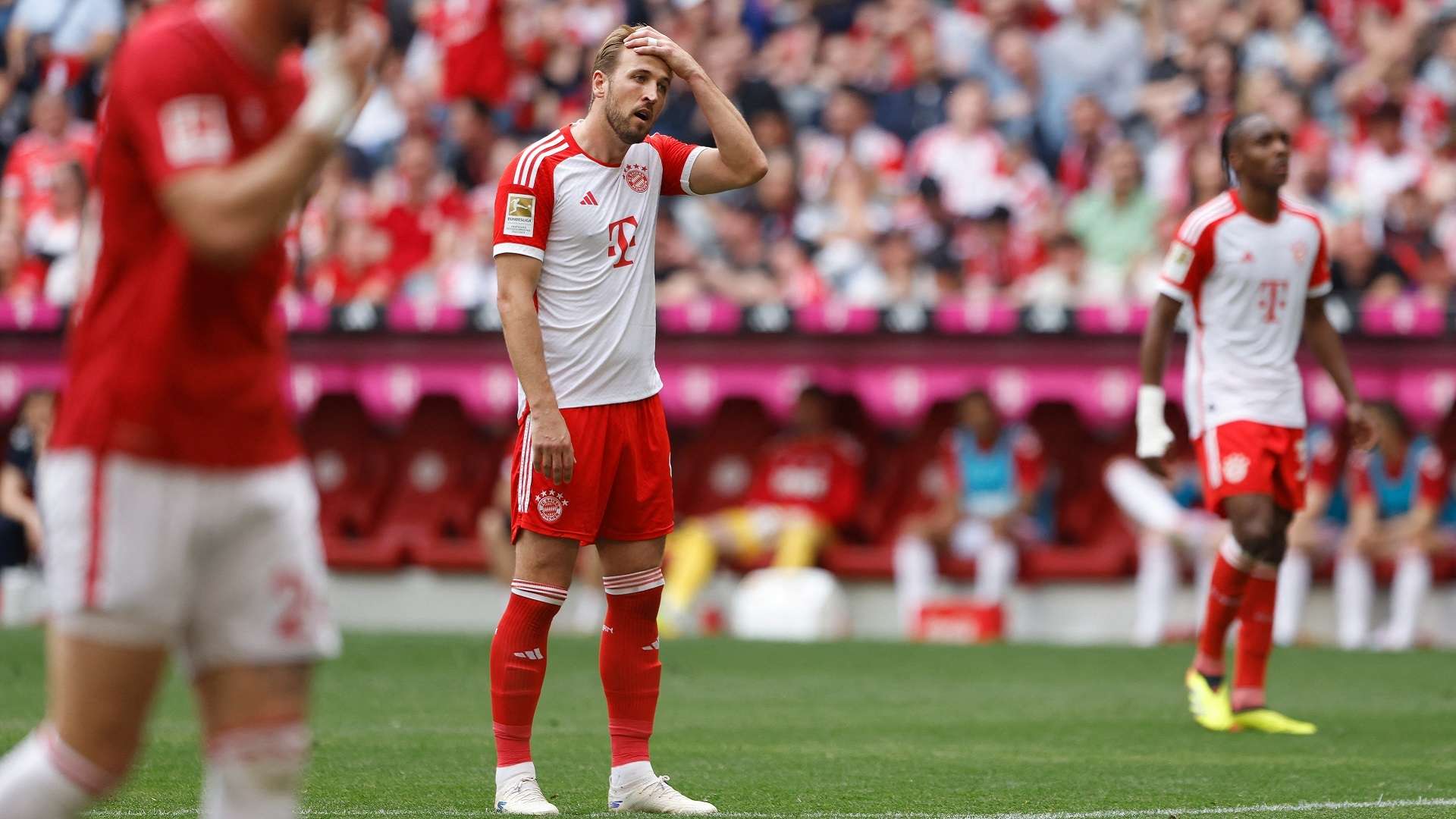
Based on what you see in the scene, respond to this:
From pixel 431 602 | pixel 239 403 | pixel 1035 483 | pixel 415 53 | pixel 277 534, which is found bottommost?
pixel 431 602

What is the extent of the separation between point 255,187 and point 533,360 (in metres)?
2.84

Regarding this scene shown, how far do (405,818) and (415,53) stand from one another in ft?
51.4

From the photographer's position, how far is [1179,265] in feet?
29.6

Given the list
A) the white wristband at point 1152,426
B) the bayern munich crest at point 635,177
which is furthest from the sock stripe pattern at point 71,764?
the white wristband at point 1152,426

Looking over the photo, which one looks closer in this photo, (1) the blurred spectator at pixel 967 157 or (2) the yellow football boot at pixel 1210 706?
(2) the yellow football boot at pixel 1210 706

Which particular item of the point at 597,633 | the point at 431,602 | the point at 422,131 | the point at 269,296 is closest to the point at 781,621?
the point at 597,633

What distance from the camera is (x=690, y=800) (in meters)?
6.43

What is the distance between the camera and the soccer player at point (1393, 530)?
47.3 feet

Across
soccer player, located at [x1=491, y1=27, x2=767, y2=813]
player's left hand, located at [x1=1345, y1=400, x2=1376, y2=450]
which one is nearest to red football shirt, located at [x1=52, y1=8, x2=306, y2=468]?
soccer player, located at [x1=491, y1=27, x2=767, y2=813]

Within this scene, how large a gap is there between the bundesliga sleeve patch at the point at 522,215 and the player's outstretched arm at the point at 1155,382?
3.53 metres

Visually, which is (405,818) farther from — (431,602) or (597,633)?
(431,602)

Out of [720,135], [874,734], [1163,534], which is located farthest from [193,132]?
[1163,534]

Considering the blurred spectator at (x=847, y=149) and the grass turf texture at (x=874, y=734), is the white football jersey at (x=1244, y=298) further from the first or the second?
the blurred spectator at (x=847, y=149)

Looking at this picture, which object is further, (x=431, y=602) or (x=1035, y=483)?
(x=431, y=602)
